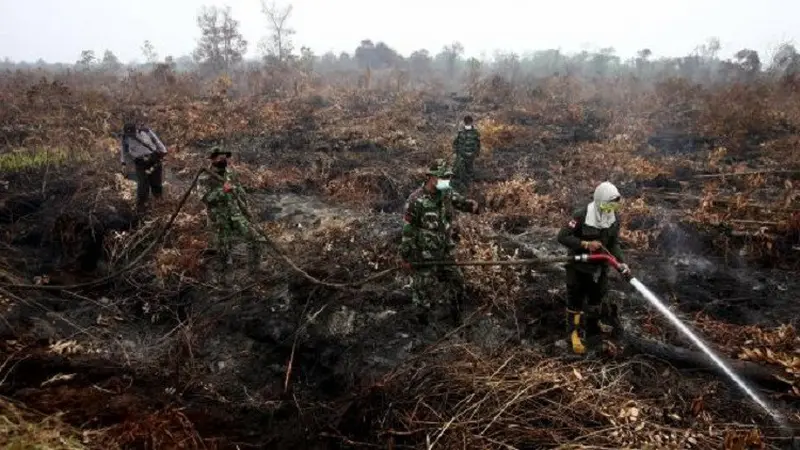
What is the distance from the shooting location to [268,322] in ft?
18.6

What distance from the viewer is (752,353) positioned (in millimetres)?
4418

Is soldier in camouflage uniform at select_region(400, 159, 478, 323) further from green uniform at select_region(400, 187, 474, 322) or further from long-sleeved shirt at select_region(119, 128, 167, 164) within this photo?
long-sleeved shirt at select_region(119, 128, 167, 164)

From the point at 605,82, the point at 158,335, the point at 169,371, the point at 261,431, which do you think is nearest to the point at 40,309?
the point at 158,335

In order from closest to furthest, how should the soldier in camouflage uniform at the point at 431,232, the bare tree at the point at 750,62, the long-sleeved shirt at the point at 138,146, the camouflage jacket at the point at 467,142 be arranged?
the soldier in camouflage uniform at the point at 431,232
the long-sleeved shirt at the point at 138,146
the camouflage jacket at the point at 467,142
the bare tree at the point at 750,62

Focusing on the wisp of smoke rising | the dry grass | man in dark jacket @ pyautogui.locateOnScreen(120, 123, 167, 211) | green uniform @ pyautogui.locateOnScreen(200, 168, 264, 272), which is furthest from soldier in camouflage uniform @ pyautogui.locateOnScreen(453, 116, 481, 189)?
the dry grass

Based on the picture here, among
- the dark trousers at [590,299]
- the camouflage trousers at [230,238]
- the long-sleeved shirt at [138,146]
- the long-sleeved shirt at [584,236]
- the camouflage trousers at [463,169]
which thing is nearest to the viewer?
the long-sleeved shirt at [584,236]

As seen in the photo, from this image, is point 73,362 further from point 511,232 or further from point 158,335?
point 511,232

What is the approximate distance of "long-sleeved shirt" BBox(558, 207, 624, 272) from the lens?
14.6 ft

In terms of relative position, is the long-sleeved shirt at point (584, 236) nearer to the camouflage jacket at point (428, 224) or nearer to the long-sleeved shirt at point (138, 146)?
the camouflage jacket at point (428, 224)

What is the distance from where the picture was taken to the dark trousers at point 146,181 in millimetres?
8188

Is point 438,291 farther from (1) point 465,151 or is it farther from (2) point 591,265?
(1) point 465,151

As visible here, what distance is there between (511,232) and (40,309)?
6.46 m

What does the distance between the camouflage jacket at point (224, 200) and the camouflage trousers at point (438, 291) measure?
2.48m

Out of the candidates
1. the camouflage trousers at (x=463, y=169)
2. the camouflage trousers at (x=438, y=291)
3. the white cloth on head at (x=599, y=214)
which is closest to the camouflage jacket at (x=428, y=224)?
the camouflage trousers at (x=438, y=291)
